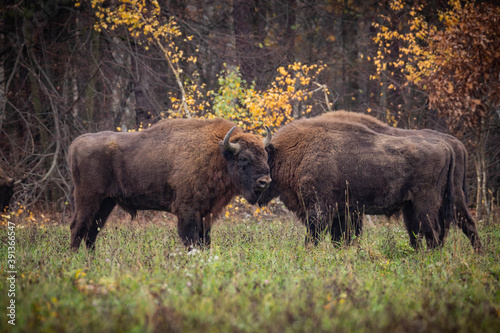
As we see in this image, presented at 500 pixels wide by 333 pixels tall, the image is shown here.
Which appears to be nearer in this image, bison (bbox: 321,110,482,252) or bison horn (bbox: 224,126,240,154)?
bison horn (bbox: 224,126,240,154)

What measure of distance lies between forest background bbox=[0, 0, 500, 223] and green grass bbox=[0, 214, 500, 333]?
15.8ft

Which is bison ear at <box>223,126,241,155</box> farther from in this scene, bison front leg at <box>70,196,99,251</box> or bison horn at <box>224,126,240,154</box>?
bison front leg at <box>70,196,99,251</box>

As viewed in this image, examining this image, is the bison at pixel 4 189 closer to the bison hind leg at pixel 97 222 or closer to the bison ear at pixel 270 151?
the bison hind leg at pixel 97 222

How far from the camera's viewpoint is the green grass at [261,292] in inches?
129

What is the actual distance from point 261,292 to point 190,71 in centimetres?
1414

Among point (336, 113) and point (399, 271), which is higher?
point (336, 113)

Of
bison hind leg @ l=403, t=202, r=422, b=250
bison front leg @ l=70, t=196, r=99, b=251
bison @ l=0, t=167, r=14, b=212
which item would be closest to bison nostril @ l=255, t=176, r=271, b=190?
bison hind leg @ l=403, t=202, r=422, b=250

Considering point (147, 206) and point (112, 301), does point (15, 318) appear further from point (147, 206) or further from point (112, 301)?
point (147, 206)

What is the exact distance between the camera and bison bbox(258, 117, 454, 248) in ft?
24.1

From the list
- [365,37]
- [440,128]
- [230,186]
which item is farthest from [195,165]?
[365,37]

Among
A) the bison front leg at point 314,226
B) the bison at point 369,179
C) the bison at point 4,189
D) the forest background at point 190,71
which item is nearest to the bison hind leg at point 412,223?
the bison at point 369,179

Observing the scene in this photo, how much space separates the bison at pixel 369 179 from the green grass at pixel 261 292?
2.82ft

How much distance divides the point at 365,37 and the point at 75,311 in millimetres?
17576

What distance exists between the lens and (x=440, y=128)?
15664mm
